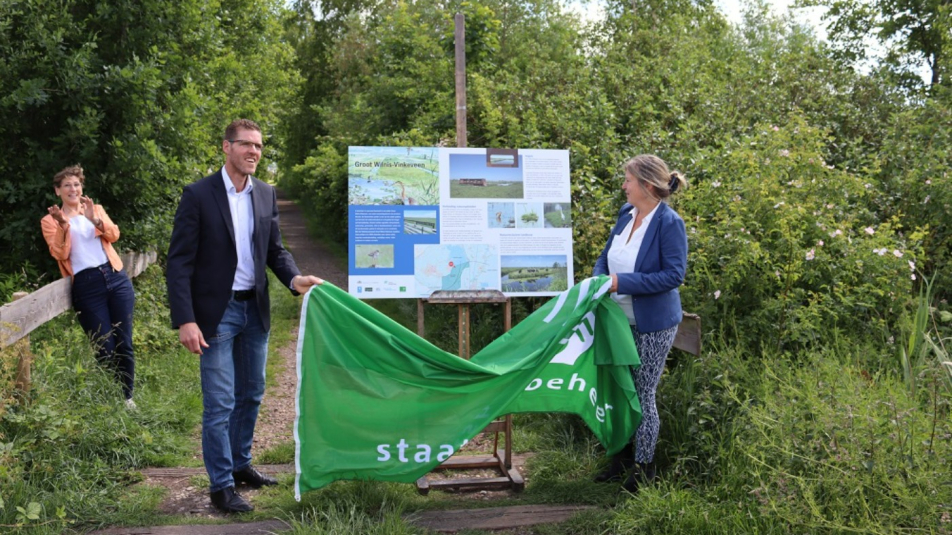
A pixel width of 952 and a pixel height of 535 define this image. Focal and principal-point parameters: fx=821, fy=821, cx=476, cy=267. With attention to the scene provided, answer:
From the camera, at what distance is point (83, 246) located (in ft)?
19.8

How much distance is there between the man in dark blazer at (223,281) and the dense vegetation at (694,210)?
57 cm

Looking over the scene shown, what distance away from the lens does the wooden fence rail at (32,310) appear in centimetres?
466

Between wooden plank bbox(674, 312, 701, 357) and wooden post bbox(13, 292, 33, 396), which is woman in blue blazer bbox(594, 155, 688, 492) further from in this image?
wooden post bbox(13, 292, 33, 396)

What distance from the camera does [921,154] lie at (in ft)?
25.2

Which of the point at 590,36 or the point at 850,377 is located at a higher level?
the point at 590,36

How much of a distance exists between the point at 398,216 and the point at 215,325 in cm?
144

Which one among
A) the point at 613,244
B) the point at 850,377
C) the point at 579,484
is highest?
the point at 613,244

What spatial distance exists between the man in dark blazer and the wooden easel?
3.25 ft

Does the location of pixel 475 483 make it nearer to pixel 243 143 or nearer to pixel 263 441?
pixel 263 441

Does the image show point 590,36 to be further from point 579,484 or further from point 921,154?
point 579,484

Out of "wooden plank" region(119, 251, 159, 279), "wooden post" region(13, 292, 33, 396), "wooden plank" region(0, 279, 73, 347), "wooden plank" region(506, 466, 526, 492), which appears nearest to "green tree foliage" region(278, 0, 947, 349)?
"wooden plank" region(506, 466, 526, 492)

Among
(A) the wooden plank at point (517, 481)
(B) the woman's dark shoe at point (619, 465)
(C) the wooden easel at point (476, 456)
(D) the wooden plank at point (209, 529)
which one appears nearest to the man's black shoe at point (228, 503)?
(D) the wooden plank at point (209, 529)

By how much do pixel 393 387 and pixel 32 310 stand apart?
2484 millimetres

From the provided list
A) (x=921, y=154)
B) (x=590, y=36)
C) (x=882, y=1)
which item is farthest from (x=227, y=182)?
(x=882, y=1)
